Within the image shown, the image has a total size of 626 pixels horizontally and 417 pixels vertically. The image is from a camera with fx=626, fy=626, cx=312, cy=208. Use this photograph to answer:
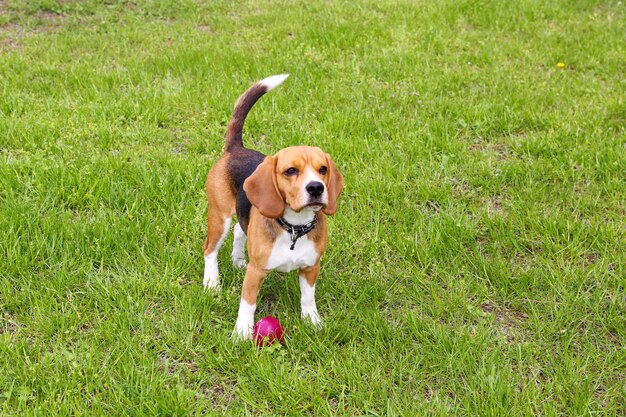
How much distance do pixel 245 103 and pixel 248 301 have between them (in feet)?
4.57

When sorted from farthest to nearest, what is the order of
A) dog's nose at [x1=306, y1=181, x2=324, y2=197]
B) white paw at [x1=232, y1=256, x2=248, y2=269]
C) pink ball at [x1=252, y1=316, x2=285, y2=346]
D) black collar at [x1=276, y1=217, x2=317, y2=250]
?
1. white paw at [x1=232, y1=256, x2=248, y2=269]
2. pink ball at [x1=252, y1=316, x2=285, y2=346]
3. black collar at [x1=276, y1=217, x2=317, y2=250]
4. dog's nose at [x1=306, y1=181, x2=324, y2=197]

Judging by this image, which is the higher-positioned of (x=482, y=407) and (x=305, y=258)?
(x=305, y=258)

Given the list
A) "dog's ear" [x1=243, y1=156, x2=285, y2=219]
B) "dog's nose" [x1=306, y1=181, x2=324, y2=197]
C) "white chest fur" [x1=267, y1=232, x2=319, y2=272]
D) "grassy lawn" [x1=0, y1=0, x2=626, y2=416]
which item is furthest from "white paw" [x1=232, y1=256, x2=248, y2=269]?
"dog's nose" [x1=306, y1=181, x2=324, y2=197]

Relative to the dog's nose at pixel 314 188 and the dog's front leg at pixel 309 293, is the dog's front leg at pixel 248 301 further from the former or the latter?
the dog's nose at pixel 314 188

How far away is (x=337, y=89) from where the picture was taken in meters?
7.08

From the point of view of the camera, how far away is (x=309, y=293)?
3900mm

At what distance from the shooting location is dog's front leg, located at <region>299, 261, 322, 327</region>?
12.6ft

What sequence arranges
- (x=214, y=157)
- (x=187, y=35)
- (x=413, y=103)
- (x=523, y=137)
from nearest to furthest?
(x=214, y=157), (x=523, y=137), (x=413, y=103), (x=187, y=35)

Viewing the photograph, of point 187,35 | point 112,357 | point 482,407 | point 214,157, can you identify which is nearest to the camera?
point 482,407

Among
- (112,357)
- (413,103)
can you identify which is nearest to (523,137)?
(413,103)

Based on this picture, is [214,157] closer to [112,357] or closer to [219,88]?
[219,88]

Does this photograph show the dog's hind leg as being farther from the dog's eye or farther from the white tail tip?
the dog's eye

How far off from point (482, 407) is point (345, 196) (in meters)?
2.39

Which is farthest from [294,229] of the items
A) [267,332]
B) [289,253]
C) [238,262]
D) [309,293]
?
[238,262]
